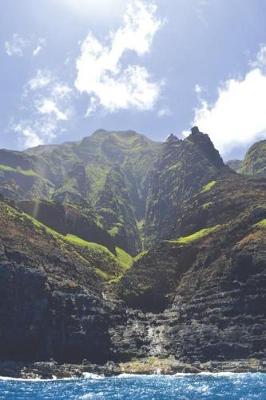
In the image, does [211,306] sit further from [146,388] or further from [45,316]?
[146,388]

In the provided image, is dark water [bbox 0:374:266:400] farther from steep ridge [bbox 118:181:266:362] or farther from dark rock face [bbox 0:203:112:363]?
steep ridge [bbox 118:181:266:362]

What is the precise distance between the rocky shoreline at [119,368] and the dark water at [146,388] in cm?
812

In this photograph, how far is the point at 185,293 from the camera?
188 meters

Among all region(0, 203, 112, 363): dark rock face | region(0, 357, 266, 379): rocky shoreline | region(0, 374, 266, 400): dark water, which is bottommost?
region(0, 374, 266, 400): dark water

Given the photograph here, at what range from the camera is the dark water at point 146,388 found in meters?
99.7

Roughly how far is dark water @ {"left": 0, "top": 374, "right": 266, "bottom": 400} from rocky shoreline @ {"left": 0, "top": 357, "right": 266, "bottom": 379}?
8.12 m

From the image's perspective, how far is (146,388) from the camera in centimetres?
11369

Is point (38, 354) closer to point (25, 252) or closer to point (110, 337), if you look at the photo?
point (110, 337)

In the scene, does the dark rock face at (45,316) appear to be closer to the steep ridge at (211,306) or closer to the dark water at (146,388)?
the steep ridge at (211,306)

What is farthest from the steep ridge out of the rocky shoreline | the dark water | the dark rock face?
the dark water

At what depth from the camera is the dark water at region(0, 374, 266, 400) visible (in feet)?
327

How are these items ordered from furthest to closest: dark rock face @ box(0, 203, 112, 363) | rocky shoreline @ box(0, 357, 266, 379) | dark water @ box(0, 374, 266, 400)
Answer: dark rock face @ box(0, 203, 112, 363) → rocky shoreline @ box(0, 357, 266, 379) → dark water @ box(0, 374, 266, 400)

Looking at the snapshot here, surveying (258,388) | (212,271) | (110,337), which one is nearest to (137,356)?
(110,337)

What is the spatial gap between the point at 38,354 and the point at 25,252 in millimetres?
40326
